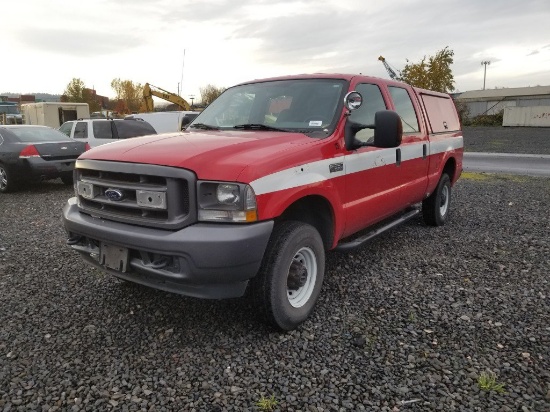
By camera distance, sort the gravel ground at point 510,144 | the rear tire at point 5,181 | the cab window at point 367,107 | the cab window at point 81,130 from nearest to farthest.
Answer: the cab window at point 367,107 → the rear tire at point 5,181 → the cab window at point 81,130 → the gravel ground at point 510,144

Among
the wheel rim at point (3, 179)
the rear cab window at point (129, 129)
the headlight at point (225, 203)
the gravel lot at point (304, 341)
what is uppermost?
the rear cab window at point (129, 129)

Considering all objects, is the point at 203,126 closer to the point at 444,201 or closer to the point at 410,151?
the point at 410,151

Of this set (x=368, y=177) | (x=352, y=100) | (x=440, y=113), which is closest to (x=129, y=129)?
(x=440, y=113)

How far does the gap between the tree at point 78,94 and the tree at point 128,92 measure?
13.2 feet

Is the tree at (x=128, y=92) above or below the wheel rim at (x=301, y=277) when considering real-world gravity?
above

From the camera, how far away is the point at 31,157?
905cm

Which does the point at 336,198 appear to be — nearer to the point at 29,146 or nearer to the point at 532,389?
the point at 532,389

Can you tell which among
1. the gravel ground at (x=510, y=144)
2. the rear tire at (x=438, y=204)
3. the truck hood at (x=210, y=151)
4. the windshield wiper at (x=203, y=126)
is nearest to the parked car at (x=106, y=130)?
the windshield wiper at (x=203, y=126)

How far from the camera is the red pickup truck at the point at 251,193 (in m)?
2.71

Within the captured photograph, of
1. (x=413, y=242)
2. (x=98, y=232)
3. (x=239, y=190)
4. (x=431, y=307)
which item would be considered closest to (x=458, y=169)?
(x=413, y=242)

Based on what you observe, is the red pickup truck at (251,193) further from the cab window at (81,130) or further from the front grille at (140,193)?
the cab window at (81,130)

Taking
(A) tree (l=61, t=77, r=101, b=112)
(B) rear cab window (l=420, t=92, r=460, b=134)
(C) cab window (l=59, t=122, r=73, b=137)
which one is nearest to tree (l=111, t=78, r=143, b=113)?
(A) tree (l=61, t=77, r=101, b=112)

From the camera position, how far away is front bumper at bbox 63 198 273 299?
104 inches

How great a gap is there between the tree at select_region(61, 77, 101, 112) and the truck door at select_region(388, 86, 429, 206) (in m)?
66.0
